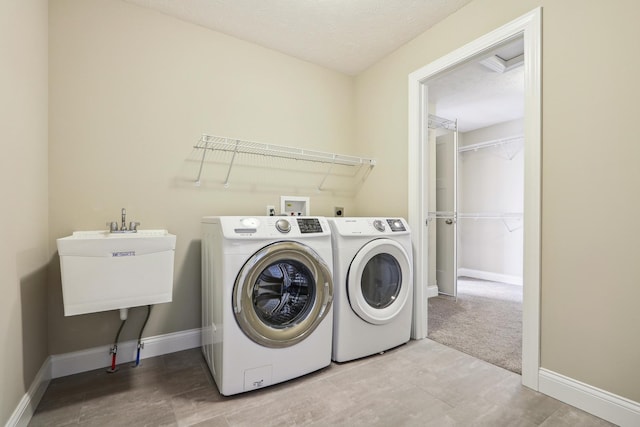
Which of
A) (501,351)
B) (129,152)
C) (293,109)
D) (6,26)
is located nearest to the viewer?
(6,26)

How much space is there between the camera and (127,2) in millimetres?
1871

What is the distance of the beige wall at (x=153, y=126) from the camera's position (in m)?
1.71

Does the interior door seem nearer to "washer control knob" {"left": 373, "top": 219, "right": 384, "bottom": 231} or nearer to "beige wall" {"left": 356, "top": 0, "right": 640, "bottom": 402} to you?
"washer control knob" {"left": 373, "top": 219, "right": 384, "bottom": 231}

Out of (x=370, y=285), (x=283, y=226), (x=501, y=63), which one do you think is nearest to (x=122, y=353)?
(x=283, y=226)

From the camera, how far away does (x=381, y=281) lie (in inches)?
80.1

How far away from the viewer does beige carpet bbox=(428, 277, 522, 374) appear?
198 cm

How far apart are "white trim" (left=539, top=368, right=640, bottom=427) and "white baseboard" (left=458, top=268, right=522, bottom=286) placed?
2956 mm

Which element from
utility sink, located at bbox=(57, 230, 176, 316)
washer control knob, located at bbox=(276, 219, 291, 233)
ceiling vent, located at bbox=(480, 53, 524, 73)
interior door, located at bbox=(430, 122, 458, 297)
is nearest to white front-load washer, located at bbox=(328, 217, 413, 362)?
washer control knob, located at bbox=(276, 219, 291, 233)

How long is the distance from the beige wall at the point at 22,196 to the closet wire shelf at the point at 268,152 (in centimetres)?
81

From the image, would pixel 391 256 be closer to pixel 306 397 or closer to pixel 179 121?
pixel 306 397

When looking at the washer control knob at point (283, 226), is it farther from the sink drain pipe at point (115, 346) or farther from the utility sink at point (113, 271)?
the sink drain pipe at point (115, 346)

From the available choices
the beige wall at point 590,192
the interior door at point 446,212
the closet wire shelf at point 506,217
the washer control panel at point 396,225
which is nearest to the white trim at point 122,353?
the washer control panel at point 396,225

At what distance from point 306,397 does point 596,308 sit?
1.44m

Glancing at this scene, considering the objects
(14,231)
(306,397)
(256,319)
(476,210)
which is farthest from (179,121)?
(476,210)
